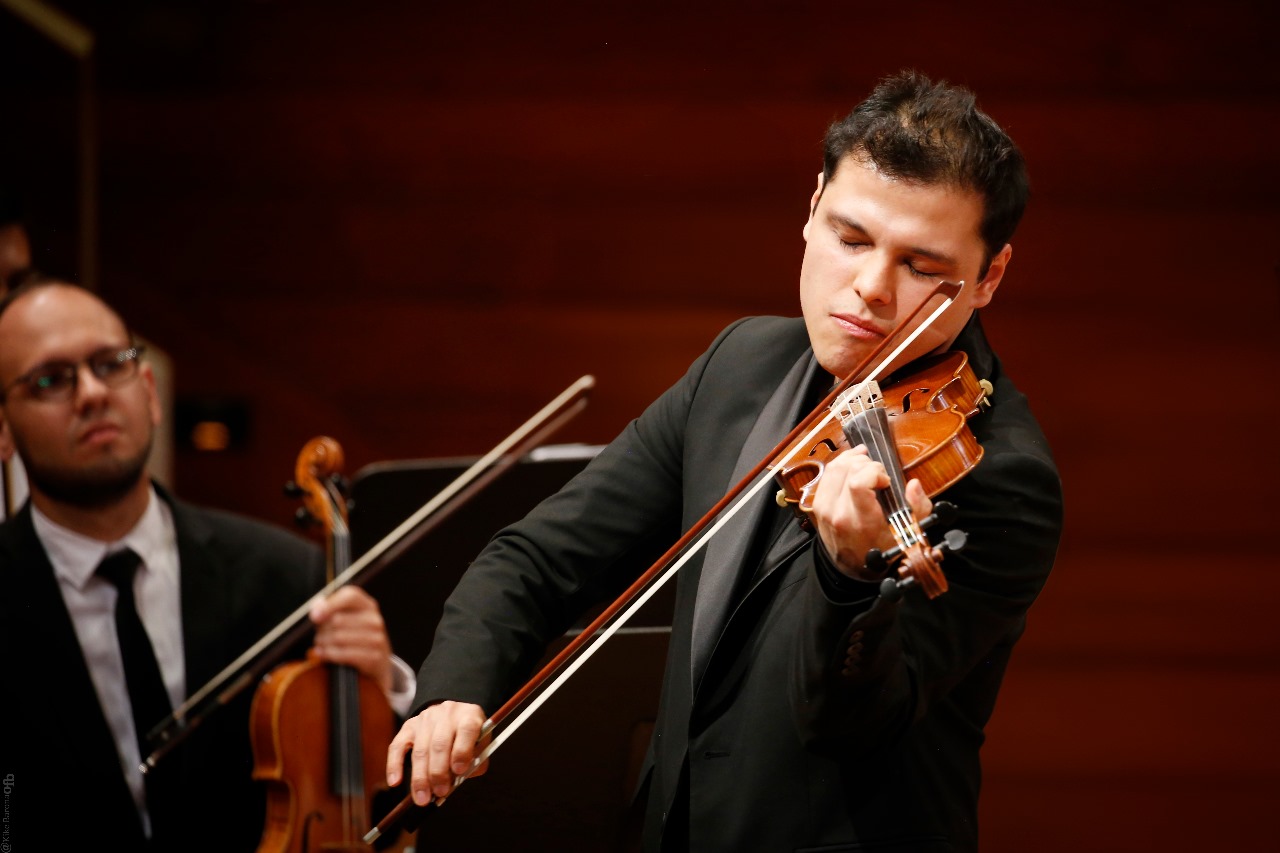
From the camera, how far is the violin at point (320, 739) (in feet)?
7.41

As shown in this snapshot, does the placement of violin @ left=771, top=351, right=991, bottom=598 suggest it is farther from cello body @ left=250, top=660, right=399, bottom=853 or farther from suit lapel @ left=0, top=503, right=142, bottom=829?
suit lapel @ left=0, top=503, right=142, bottom=829

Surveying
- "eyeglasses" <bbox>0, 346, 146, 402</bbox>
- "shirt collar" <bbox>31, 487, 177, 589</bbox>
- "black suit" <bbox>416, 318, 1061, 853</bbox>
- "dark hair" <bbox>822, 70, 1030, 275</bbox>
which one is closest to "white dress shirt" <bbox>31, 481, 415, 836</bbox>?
"shirt collar" <bbox>31, 487, 177, 589</bbox>

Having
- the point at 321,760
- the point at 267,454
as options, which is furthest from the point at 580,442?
the point at 321,760

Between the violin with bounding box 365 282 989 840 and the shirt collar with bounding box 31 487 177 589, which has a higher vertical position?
the violin with bounding box 365 282 989 840

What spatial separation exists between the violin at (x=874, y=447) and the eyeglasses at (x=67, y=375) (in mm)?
1398

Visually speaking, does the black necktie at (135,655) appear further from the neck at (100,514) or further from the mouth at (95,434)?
the mouth at (95,434)

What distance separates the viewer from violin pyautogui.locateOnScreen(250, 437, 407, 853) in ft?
7.41

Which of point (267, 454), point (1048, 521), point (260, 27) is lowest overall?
point (267, 454)

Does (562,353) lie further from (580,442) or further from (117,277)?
(117,277)

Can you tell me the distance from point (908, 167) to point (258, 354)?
87.2 inches

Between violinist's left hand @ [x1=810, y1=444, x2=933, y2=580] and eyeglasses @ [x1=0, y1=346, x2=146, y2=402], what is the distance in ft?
5.57

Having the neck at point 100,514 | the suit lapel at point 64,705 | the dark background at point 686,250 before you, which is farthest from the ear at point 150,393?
the dark background at point 686,250

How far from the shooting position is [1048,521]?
1390mm

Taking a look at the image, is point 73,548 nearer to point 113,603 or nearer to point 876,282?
point 113,603
